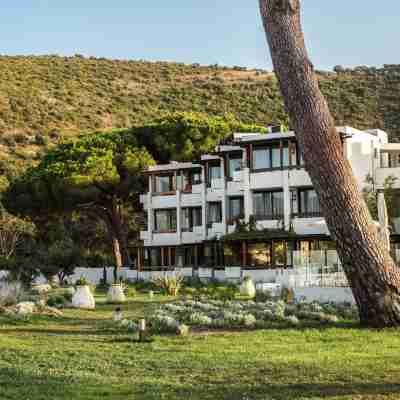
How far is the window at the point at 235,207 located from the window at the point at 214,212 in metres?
1.59

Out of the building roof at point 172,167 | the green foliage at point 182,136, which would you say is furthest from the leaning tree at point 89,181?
the green foliage at point 182,136

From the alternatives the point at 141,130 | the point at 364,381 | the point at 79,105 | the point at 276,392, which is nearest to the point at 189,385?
the point at 276,392

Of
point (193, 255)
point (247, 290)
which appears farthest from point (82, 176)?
point (247, 290)

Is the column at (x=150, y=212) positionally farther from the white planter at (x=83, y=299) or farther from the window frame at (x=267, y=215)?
the white planter at (x=83, y=299)

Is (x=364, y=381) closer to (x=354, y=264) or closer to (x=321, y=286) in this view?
(x=354, y=264)

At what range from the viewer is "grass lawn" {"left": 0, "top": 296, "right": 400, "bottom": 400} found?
9562mm

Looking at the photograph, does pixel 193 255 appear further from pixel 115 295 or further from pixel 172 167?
pixel 115 295

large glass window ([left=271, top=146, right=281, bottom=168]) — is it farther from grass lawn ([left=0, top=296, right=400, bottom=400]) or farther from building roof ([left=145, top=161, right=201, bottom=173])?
grass lawn ([left=0, top=296, right=400, bottom=400])

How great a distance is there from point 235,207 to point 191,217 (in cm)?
453

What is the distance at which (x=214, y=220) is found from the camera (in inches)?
1921

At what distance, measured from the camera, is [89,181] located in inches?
1909

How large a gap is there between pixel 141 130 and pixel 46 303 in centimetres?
3095

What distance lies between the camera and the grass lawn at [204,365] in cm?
956

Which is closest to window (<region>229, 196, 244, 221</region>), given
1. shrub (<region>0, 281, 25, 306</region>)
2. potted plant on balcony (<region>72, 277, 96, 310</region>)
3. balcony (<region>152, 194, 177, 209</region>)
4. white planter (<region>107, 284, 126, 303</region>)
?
balcony (<region>152, 194, 177, 209</region>)
